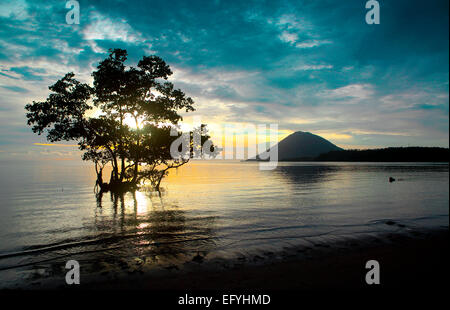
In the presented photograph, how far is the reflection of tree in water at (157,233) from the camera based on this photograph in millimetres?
11633

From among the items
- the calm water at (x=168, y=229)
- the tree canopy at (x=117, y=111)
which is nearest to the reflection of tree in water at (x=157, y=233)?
the calm water at (x=168, y=229)

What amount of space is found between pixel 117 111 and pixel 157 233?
86.3 feet

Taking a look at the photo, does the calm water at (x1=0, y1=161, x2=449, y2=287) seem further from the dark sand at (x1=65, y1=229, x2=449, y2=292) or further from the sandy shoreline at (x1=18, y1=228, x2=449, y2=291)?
the dark sand at (x1=65, y1=229, x2=449, y2=292)

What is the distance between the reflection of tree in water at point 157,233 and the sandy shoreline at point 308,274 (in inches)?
77.7

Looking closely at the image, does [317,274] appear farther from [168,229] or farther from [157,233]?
[168,229]

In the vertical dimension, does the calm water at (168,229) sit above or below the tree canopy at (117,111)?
below

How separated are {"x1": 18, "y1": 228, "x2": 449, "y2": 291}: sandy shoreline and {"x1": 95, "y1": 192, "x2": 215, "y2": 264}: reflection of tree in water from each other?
197 centimetres

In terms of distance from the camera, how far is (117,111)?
120 ft

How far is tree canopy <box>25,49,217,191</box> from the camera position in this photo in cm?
3416

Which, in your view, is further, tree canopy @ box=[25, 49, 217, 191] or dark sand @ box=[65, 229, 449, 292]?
tree canopy @ box=[25, 49, 217, 191]

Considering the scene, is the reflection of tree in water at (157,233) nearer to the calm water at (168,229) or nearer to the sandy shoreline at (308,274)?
the calm water at (168,229)

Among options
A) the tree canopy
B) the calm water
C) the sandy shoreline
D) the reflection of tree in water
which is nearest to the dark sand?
the sandy shoreline
